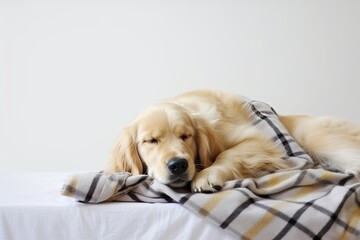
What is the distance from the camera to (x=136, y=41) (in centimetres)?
245

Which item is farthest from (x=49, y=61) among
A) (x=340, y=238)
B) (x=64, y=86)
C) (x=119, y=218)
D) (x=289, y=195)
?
(x=340, y=238)

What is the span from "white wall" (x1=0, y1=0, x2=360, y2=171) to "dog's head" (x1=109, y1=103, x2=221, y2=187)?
0.85 meters

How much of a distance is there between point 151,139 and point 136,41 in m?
1.08

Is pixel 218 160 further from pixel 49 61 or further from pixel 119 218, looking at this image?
pixel 49 61

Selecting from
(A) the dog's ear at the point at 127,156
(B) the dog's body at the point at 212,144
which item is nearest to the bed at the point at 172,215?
(B) the dog's body at the point at 212,144

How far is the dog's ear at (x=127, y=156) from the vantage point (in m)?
1.56

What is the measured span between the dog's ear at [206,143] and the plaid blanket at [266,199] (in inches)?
11.4

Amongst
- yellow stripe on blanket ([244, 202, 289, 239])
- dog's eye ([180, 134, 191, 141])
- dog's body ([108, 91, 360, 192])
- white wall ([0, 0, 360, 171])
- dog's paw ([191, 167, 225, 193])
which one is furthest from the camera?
white wall ([0, 0, 360, 171])

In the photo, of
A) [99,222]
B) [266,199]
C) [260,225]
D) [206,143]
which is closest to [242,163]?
[206,143]

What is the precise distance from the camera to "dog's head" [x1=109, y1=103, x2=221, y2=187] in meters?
1.46

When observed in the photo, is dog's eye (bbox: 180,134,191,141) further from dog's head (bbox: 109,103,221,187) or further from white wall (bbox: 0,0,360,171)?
white wall (bbox: 0,0,360,171)

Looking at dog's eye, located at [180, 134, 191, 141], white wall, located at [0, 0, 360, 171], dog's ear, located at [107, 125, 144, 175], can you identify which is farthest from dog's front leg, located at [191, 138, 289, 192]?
white wall, located at [0, 0, 360, 171]

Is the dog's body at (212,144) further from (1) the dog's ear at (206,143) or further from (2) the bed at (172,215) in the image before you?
(2) the bed at (172,215)

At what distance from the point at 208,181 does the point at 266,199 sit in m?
0.18
